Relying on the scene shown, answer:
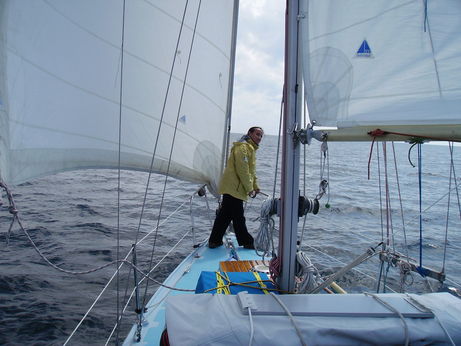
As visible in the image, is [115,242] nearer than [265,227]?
No

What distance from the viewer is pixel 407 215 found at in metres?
7.91

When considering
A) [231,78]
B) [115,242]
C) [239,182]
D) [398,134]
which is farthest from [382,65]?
A: [115,242]

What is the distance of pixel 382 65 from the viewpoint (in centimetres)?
169

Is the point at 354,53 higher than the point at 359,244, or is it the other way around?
the point at 354,53

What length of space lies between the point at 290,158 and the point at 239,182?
1899 mm

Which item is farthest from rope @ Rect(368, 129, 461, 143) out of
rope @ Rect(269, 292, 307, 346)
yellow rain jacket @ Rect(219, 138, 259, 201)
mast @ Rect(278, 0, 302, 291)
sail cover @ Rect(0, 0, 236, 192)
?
yellow rain jacket @ Rect(219, 138, 259, 201)

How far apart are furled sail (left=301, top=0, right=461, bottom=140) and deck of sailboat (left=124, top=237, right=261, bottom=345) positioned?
136 centimetres

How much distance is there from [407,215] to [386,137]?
7.14 m

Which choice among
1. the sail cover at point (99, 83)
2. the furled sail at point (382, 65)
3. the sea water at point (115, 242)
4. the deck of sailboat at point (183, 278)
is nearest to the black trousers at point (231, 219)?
the deck of sailboat at point (183, 278)

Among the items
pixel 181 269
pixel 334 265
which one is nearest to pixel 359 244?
pixel 334 265

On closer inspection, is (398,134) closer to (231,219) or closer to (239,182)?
(239,182)

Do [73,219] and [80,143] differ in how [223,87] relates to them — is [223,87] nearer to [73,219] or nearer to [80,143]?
[80,143]

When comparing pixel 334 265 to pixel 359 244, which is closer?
pixel 334 265

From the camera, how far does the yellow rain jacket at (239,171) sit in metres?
3.52
